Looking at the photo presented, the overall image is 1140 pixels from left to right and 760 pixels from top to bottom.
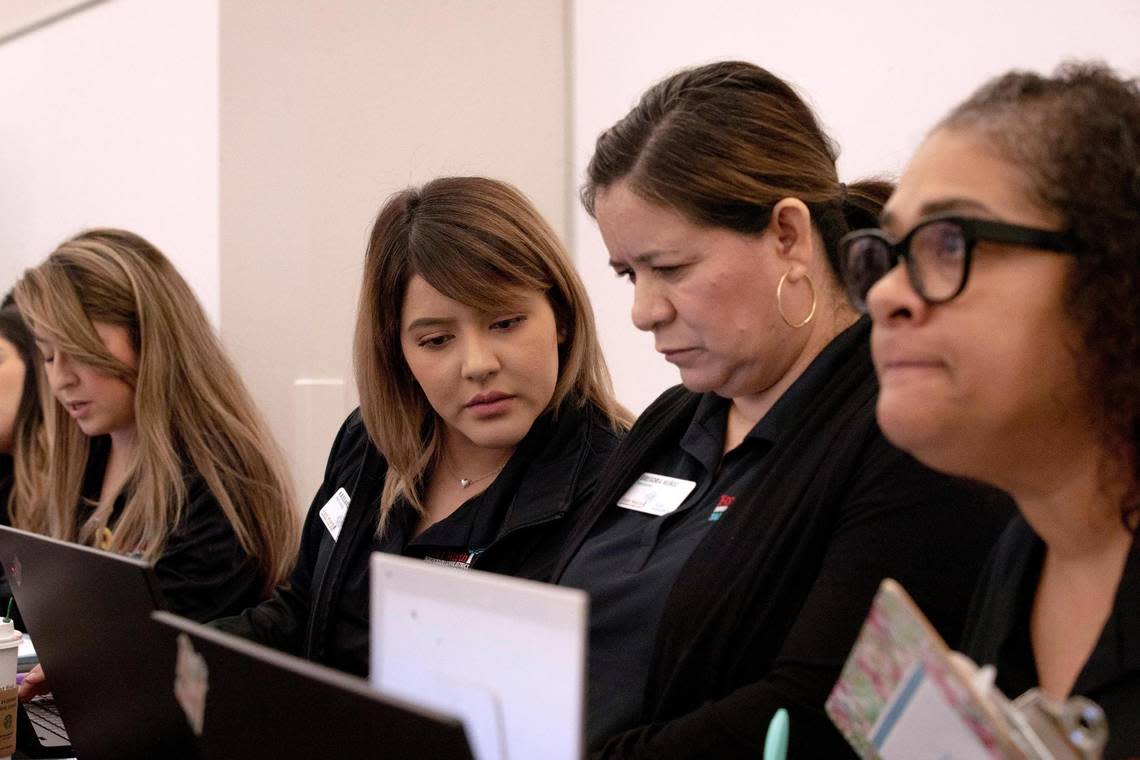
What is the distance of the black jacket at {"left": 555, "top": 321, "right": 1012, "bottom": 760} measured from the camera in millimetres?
1226

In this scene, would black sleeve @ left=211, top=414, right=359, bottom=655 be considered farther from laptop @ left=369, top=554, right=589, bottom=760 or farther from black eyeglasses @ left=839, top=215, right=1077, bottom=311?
black eyeglasses @ left=839, top=215, right=1077, bottom=311

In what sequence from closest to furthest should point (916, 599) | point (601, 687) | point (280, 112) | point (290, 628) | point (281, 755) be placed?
point (281, 755), point (916, 599), point (601, 687), point (290, 628), point (280, 112)

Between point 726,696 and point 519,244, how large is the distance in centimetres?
85

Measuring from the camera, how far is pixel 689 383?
1524 millimetres

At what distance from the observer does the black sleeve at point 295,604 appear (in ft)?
6.93

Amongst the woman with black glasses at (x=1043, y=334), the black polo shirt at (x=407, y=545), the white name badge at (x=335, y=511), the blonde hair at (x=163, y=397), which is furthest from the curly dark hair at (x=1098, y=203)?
the blonde hair at (x=163, y=397)

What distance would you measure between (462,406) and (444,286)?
19cm

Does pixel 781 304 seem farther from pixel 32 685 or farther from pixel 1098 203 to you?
pixel 32 685

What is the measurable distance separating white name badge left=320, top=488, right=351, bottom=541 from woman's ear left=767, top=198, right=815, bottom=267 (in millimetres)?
966

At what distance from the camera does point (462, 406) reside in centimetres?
194

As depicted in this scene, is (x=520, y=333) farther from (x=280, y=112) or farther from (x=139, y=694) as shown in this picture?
(x=280, y=112)

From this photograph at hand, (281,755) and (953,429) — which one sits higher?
(953,429)

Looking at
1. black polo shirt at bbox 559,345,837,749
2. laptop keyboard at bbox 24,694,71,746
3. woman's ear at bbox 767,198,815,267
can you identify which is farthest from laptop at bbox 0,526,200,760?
woman's ear at bbox 767,198,815,267

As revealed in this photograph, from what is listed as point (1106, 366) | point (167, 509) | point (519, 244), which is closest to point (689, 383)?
point (519, 244)
